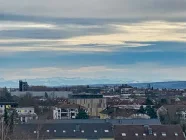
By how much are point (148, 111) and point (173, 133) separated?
23.8 metres

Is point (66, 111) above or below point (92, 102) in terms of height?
below

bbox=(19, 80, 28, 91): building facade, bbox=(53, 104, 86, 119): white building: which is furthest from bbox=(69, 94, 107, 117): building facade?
bbox=(19, 80, 28, 91): building facade

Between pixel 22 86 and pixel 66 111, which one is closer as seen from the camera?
pixel 66 111

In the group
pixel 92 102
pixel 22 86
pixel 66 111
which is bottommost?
pixel 66 111

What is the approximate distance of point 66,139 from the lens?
3972cm

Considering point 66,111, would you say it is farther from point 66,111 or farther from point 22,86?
point 22,86

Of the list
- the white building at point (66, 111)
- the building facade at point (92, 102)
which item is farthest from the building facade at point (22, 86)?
the white building at point (66, 111)

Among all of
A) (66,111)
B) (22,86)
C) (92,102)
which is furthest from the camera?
(22,86)

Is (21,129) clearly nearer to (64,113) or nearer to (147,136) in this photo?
(147,136)

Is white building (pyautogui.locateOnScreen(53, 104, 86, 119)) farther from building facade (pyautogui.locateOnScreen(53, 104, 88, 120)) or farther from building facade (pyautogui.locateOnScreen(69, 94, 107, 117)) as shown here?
building facade (pyautogui.locateOnScreen(69, 94, 107, 117))

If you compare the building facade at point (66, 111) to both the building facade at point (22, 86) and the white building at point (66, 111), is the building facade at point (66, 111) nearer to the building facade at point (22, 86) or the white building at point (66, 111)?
the white building at point (66, 111)

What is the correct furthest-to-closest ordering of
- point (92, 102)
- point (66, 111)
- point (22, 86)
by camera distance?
point (22, 86), point (92, 102), point (66, 111)

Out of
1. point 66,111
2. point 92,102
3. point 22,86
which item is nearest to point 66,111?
point 66,111

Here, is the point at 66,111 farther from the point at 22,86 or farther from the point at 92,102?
the point at 22,86
